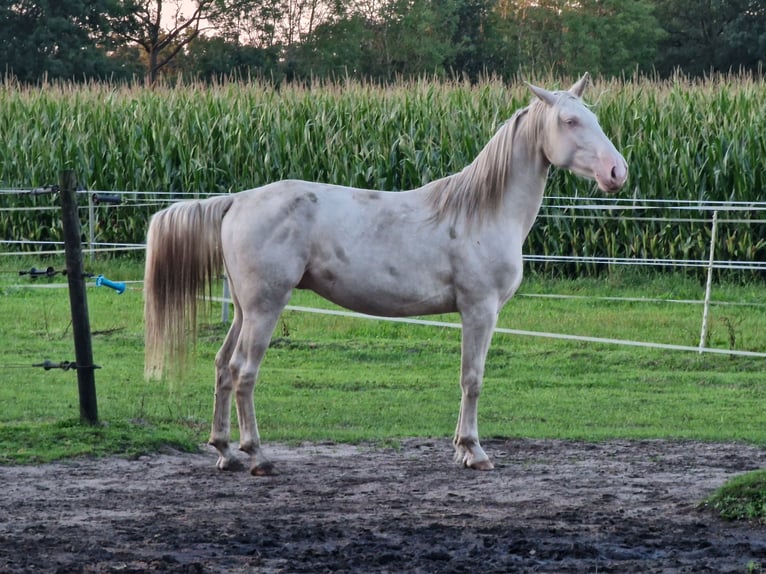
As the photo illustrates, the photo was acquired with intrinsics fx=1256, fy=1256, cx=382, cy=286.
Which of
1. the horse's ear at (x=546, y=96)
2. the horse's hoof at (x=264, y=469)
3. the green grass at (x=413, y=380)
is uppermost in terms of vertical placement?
the horse's ear at (x=546, y=96)

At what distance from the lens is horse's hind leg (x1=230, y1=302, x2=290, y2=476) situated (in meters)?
7.43

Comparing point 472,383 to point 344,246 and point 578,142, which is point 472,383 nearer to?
point 344,246

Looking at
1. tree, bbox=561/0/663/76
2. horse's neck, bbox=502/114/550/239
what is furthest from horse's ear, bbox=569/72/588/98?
tree, bbox=561/0/663/76

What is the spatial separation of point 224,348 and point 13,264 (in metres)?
11.6

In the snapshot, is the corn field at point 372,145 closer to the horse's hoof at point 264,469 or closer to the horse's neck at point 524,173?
the horse's neck at point 524,173

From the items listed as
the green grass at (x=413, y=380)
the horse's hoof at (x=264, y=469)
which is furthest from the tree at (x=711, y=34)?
the horse's hoof at (x=264, y=469)

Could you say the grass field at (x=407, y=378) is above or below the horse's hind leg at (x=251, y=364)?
below

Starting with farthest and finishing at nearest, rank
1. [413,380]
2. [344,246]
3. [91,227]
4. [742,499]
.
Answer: [91,227] < [413,380] < [344,246] < [742,499]

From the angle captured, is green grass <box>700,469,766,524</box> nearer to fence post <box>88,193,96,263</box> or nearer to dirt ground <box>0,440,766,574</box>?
dirt ground <box>0,440,766,574</box>

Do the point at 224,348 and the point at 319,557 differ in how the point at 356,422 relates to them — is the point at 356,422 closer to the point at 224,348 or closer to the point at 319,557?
the point at 224,348

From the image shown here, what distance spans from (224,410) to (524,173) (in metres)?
2.37

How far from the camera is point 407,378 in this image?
38.2 ft

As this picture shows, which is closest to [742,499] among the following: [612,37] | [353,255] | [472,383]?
[472,383]

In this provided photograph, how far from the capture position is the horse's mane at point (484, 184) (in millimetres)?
7719
